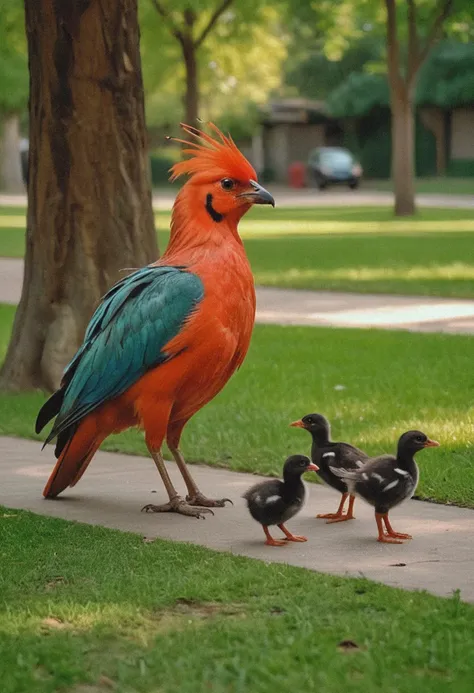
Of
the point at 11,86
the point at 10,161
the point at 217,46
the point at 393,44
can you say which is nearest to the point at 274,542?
the point at 393,44

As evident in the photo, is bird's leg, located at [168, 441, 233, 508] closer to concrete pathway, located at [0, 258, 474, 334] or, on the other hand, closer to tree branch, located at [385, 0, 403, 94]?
concrete pathway, located at [0, 258, 474, 334]

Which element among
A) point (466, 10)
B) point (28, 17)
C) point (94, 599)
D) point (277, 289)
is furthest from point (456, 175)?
point (94, 599)

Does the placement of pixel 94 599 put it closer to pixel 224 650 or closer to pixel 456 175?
pixel 224 650

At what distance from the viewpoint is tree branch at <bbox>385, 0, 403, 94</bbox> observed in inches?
1308

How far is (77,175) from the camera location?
400 inches

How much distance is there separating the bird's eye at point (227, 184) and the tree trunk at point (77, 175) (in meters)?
3.45

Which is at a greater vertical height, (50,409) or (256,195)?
(256,195)

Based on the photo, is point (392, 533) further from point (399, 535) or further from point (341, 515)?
point (341, 515)

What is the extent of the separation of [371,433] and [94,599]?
148 inches

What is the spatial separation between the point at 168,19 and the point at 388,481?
33350 mm

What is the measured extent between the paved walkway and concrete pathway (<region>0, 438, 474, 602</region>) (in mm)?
34692

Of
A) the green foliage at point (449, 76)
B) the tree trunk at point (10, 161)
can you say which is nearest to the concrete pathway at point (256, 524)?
the green foliage at point (449, 76)

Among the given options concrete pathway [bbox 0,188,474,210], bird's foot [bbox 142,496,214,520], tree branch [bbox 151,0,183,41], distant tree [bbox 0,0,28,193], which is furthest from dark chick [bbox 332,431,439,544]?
concrete pathway [bbox 0,188,474,210]

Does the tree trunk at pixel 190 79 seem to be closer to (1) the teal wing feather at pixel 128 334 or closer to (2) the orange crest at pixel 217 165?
(2) the orange crest at pixel 217 165
